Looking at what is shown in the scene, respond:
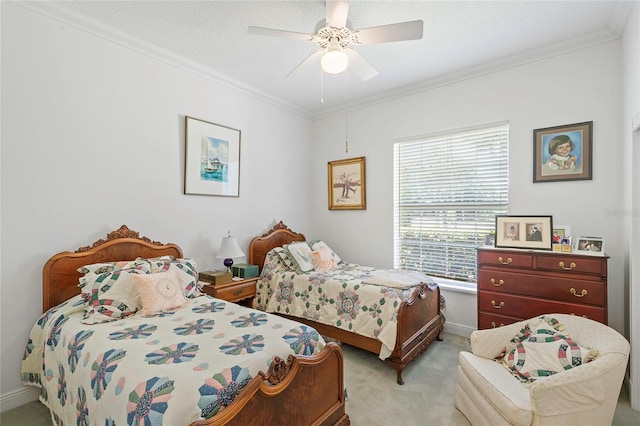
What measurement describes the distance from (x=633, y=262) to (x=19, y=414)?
4416 mm

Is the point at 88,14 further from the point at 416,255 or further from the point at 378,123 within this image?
the point at 416,255

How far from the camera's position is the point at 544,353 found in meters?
1.85

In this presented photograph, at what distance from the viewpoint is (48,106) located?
2.24 meters

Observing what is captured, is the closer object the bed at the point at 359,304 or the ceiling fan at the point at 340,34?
the ceiling fan at the point at 340,34

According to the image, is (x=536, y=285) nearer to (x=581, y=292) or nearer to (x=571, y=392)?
(x=581, y=292)

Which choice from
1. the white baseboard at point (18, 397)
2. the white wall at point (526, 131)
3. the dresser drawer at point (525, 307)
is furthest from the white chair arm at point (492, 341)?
the white baseboard at point (18, 397)

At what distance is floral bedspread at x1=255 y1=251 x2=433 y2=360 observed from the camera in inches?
99.1

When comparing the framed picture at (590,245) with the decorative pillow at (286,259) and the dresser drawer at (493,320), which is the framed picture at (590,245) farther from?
the decorative pillow at (286,259)

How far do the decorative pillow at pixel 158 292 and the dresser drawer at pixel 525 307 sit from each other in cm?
255

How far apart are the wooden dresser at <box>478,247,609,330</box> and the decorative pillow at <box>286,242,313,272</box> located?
69.7 inches

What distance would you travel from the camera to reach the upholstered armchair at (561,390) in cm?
150

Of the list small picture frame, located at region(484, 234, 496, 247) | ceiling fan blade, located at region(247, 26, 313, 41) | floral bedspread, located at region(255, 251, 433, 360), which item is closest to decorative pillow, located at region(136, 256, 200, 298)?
floral bedspread, located at region(255, 251, 433, 360)

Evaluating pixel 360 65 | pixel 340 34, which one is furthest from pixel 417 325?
pixel 340 34

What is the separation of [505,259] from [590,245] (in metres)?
0.64
